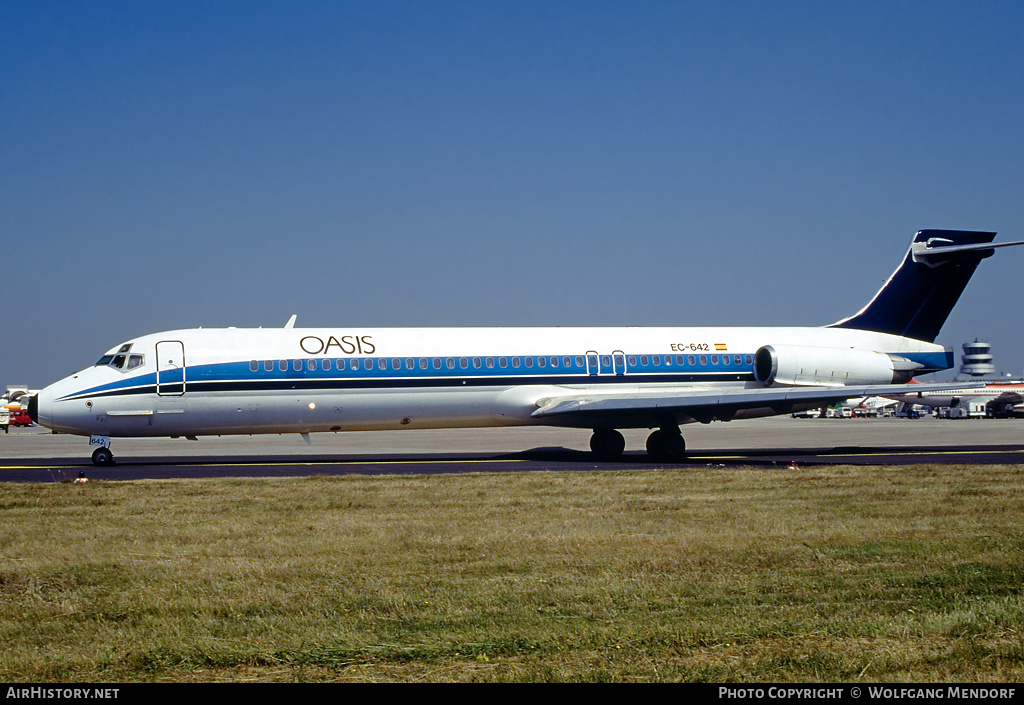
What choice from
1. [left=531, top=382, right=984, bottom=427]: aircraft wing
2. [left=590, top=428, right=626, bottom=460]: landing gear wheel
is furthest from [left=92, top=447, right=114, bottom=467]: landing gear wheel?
[left=590, top=428, right=626, bottom=460]: landing gear wheel

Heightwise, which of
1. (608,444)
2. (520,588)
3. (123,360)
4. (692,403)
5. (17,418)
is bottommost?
(520,588)

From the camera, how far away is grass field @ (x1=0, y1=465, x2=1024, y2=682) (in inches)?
244

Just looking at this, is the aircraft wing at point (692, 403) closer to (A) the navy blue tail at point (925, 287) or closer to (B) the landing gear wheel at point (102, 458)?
(A) the navy blue tail at point (925, 287)

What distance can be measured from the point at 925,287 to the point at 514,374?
1339cm

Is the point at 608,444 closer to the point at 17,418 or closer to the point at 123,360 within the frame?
the point at 123,360

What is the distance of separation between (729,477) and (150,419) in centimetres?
1381

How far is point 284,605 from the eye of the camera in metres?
7.88

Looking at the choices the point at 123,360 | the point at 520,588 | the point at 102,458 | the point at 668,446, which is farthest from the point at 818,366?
the point at 520,588

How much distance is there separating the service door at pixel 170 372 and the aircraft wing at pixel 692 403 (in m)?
9.02

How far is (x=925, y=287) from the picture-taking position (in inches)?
1169

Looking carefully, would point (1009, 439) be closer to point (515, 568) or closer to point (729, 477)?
point (729, 477)

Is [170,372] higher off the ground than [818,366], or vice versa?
[170,372]

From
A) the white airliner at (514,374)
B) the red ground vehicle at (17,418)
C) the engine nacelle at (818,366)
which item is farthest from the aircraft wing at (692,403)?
the red ground vehicle at (17,418)

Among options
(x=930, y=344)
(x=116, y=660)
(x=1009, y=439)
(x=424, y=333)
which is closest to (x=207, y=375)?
(x=424, y=333)
